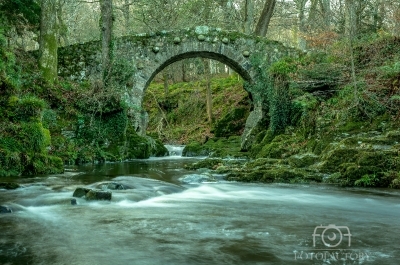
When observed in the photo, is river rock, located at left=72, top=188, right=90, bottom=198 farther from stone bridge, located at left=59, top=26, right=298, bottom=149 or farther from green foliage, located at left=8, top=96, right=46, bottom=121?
stone bridge, located at left=59, top=26, right=298, bottom=149

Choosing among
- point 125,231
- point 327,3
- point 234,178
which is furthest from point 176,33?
point 125,231

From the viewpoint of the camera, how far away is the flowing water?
3.72m

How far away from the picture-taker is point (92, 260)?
11.8ft

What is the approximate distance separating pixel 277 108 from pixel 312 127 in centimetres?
257

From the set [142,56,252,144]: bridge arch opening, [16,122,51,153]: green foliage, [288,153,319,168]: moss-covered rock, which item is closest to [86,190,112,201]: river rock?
[16,122,51,153]: green foliage

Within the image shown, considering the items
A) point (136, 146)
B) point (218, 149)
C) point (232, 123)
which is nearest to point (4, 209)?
point (136, 146)

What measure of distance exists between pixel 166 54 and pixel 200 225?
520 inches

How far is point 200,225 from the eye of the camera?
5016 millimetres

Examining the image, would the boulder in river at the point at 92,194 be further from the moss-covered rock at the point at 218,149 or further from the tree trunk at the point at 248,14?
the tree trunk at the point at 248,14

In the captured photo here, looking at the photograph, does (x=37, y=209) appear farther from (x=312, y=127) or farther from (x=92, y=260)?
(x=312, y=127)

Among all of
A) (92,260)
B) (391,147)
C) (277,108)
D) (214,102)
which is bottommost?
(92,260)

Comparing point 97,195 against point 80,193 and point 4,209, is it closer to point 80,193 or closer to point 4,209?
point 80,193

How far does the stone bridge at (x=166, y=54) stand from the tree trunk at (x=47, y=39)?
2245mm

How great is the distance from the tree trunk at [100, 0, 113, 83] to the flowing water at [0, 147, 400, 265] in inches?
347
